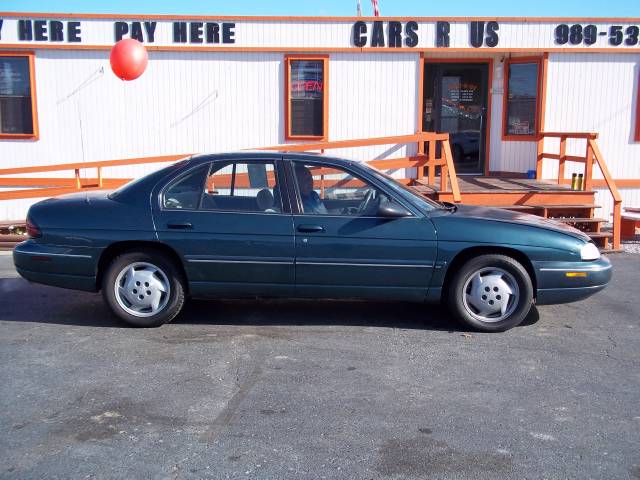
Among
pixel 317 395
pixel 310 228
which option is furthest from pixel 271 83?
pixel 317 395

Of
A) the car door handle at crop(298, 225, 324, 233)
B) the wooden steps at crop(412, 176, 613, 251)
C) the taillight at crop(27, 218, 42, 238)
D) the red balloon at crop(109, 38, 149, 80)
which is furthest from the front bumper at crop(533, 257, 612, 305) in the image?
the red balloon at crop(109, 38, 149, 80)

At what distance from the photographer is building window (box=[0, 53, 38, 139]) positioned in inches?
456

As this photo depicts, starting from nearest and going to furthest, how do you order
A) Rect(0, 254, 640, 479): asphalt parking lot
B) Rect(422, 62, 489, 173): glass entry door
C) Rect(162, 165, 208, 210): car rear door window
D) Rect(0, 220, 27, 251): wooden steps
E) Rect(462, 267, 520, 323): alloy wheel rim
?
Rect(0, 254, 640, 479): asphalt parking lot
Rect(462, 267, 520, 323): alloy wheel rim
Rect(162, 165, 208, 210): car rear door window
Rect(0, 220, 27, 251): wooden steps
Rect(422, 62, 489, 173): glass entry door

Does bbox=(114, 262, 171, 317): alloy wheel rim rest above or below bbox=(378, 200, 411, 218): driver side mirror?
below

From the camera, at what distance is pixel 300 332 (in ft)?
19.3

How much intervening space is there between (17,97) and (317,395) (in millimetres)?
9543

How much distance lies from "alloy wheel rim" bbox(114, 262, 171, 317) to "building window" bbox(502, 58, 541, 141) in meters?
8.30

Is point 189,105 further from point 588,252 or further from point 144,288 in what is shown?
point 588,252

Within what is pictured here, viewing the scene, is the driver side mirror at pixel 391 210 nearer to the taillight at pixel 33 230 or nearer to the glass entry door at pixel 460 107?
the taillight at pixel 33 230

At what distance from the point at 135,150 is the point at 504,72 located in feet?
21.9

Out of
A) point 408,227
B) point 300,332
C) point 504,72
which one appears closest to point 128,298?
point 300,332

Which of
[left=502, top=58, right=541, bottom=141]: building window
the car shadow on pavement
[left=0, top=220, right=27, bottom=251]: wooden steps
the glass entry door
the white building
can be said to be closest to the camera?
the car shadow on pavement

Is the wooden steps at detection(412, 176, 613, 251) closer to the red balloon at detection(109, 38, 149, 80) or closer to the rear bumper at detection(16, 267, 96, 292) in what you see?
the red balloon at detection(109, 38, 149, 80)

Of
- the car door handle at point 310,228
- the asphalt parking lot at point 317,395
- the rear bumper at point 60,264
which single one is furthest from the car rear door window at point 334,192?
the rear bumper at point 60,264
